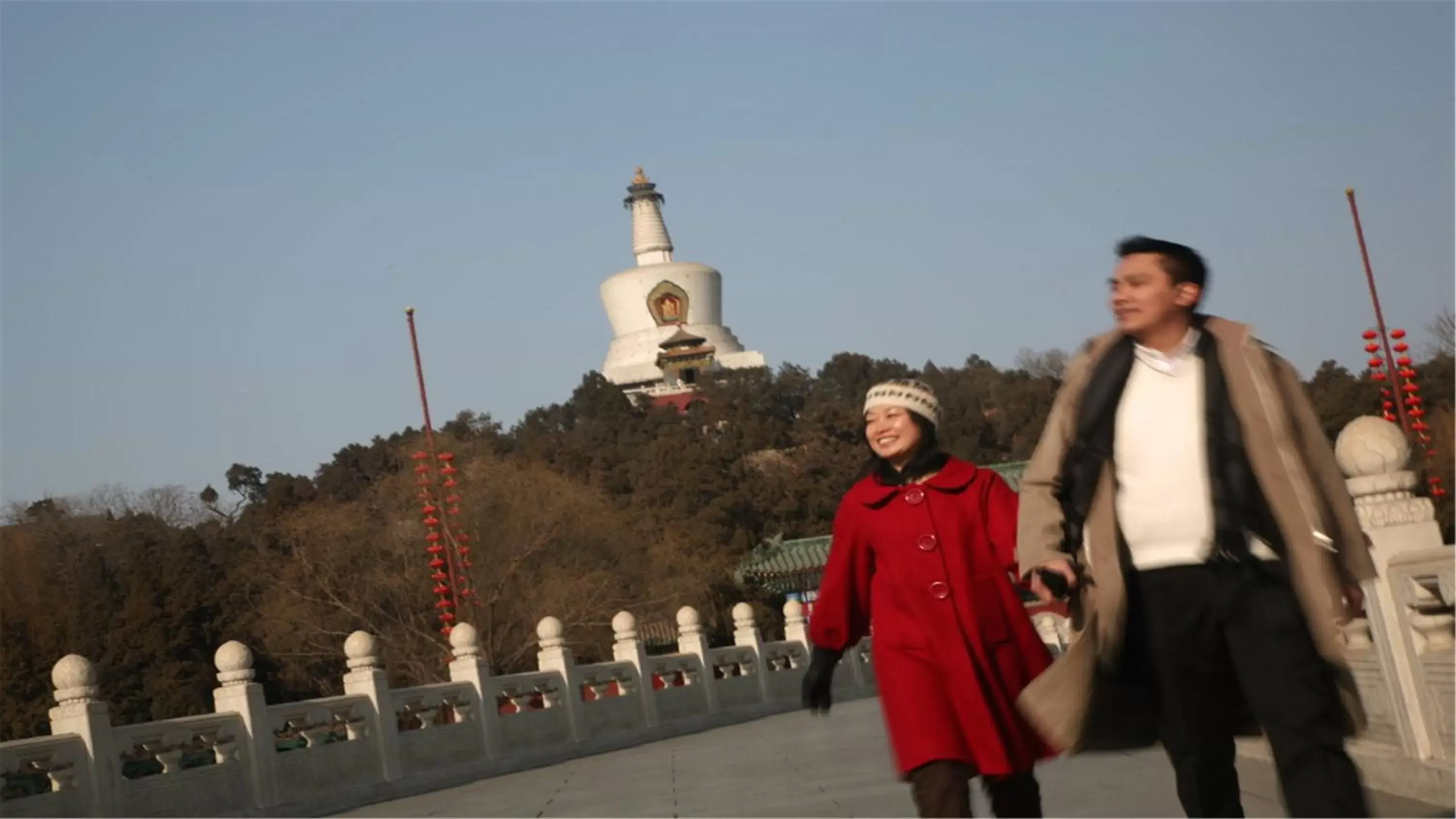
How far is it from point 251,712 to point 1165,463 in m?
8.71

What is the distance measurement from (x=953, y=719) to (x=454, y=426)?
155 ft

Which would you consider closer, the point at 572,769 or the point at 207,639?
the point at 572,769

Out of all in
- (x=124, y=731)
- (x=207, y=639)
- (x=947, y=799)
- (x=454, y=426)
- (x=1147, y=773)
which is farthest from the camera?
(x=454, y=426)

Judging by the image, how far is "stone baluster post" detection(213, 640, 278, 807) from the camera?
11.5 meters

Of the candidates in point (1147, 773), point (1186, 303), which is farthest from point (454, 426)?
point (1186, 303)

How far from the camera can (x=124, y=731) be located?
1027cm

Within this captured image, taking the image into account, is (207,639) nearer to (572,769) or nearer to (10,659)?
(10,659)

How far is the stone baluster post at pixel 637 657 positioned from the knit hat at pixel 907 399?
1373 centimetres

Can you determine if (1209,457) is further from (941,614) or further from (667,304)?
(667,304)

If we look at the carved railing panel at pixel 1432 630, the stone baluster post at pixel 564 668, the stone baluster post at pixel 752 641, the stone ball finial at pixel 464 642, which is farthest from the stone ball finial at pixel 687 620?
the carved railing panel at pixel 1432 630

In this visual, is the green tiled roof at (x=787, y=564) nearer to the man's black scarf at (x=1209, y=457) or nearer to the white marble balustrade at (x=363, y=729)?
the white marble balustrade at (x=363, y=729)

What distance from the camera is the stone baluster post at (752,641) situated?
22.1 m

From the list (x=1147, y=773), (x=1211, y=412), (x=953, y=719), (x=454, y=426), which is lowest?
(x=1147, y=773)

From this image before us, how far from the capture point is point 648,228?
77.5m
